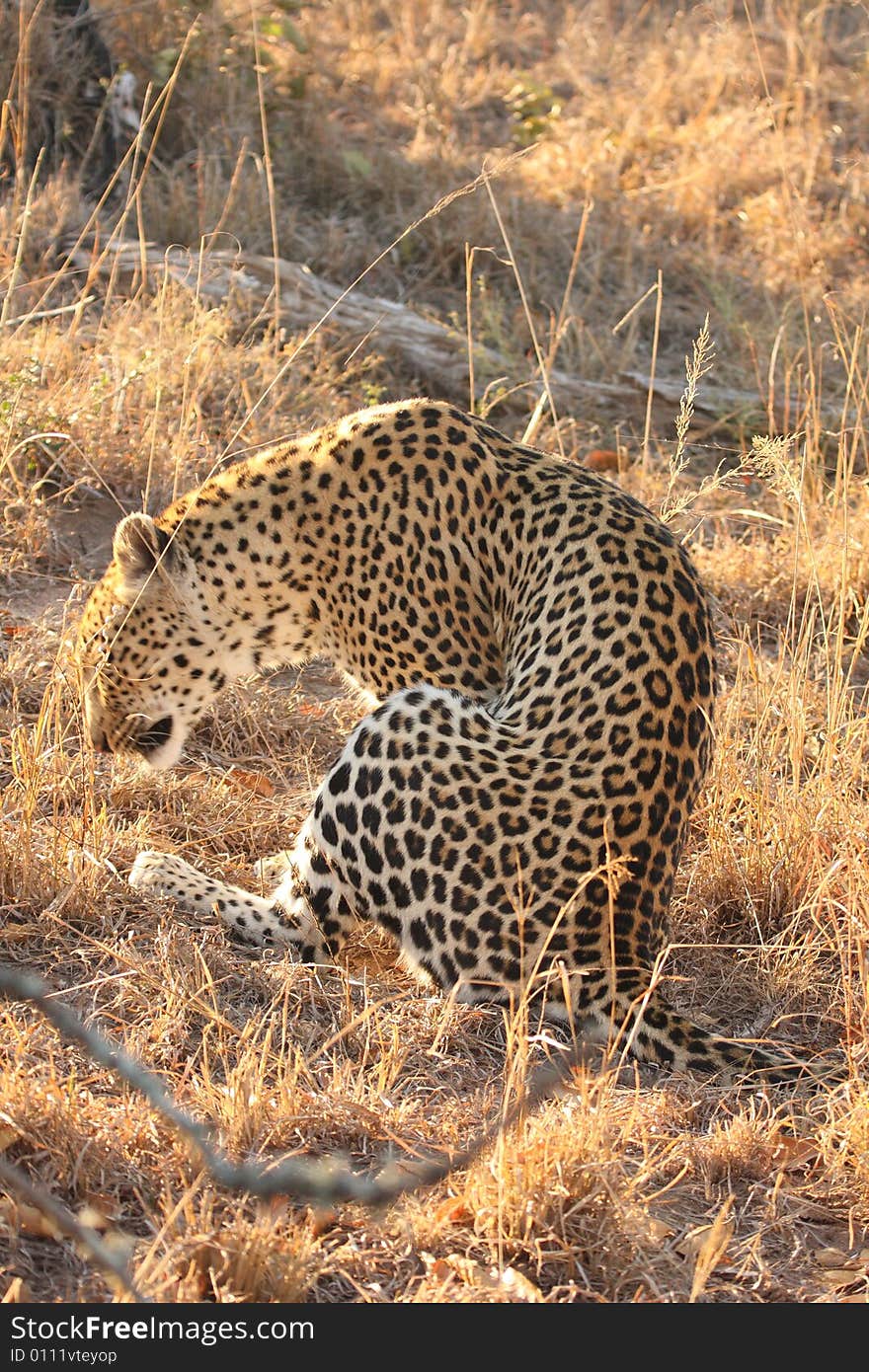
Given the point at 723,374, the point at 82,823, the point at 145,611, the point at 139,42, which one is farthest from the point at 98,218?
the point at 82,823

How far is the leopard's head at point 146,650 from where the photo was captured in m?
5.42

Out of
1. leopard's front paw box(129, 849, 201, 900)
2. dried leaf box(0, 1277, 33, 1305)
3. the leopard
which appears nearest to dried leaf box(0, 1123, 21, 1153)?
dried leaf box(0, 1277, 33, 1305)

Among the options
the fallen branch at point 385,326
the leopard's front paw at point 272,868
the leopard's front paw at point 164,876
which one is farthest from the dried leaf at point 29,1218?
the fallen branch at point 385,326

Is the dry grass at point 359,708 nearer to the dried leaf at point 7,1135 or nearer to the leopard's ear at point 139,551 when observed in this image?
the dried leaf at point 7,1135

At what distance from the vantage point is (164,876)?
4.93 m

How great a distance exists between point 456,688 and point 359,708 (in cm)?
126

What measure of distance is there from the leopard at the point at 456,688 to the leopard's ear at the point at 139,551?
11mm

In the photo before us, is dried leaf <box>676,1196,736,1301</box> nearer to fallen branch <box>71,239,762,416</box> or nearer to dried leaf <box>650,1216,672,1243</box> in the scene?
dried leaf <box>650,1216,672,1243</box>

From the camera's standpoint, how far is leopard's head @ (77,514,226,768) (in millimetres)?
5422

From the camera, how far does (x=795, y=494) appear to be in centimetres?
505

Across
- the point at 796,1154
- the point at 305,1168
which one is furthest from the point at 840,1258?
the point at 305,1168

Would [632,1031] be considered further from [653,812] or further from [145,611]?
[145,611]

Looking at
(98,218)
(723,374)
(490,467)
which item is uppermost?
(490,467)

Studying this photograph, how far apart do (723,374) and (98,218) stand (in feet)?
12.0
